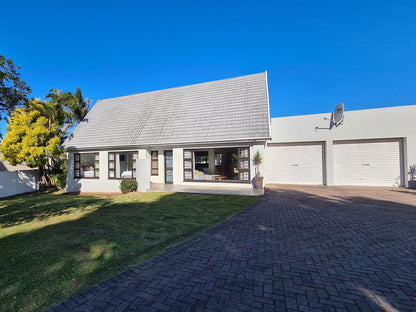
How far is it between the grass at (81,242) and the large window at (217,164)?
11.2 ft

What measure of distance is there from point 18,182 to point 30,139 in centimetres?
435

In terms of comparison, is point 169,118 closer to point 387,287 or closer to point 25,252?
point 25,252

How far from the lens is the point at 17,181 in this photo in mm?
15773

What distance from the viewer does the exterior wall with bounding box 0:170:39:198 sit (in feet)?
48.9

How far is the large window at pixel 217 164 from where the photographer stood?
12.1 m

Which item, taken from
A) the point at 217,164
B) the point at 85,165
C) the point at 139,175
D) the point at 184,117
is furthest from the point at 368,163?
the point at 85,165

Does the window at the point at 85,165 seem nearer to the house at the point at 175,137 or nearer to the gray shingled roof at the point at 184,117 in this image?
the house at the point at 175,137

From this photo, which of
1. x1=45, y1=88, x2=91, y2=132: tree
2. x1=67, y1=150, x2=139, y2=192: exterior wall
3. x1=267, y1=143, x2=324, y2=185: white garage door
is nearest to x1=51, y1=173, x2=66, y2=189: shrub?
x1=67, y1=150, x2=139, y2=192: exterior wall

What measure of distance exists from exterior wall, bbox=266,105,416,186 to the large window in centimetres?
400

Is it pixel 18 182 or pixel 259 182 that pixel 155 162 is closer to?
pixel 259 182

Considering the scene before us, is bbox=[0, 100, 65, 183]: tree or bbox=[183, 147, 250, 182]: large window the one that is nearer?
bbox=[183, 147, 250, 182]: large window

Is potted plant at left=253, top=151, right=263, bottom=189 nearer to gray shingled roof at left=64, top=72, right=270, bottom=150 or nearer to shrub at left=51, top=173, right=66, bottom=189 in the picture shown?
gray shingled roof at left=64, top=72, right=270, bottom=150

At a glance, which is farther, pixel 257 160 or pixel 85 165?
pixel 85 165

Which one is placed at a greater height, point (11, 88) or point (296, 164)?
point (11, 88)
